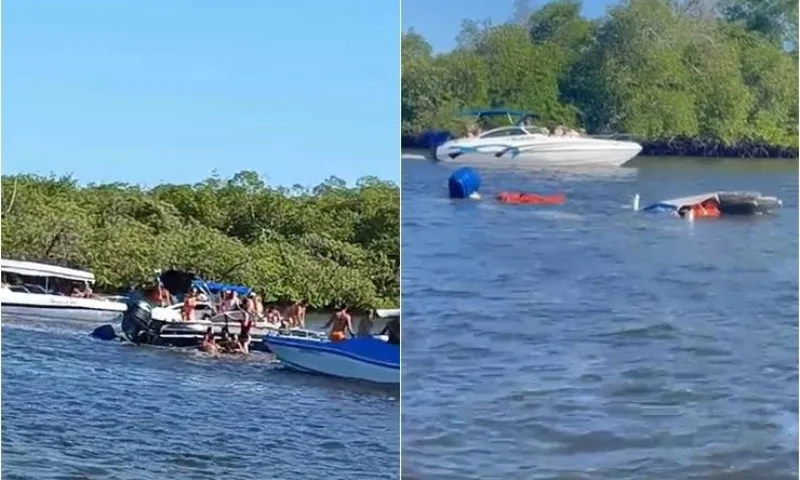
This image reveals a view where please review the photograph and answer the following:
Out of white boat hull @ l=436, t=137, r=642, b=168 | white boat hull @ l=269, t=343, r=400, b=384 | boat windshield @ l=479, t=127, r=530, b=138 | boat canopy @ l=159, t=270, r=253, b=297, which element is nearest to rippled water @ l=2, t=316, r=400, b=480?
white boat hull @ l=269, t=343, r=400, b=384

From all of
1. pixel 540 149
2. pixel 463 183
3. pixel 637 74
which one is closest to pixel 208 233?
pixel 463 183

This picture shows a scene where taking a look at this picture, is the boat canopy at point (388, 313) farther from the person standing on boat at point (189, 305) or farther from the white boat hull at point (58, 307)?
the white boat hull at point (58, 307)

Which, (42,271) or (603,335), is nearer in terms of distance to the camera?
(603,335)

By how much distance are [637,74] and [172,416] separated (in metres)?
2.47

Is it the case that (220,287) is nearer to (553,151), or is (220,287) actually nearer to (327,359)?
(327,359)

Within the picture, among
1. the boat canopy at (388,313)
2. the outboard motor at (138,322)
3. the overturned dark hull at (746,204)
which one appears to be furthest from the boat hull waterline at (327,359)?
the overturned dark hull at (746,204)

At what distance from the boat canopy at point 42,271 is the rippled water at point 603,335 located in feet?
4.83

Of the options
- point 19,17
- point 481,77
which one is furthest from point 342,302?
point 19,17

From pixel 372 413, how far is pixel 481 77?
4.89 feet

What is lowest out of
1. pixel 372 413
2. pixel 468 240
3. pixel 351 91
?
pixel 372 413

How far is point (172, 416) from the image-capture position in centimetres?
517

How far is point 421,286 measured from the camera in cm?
497

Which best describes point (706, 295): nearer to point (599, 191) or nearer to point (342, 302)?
point (599, 191)

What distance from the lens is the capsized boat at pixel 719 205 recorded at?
16.1 ft
